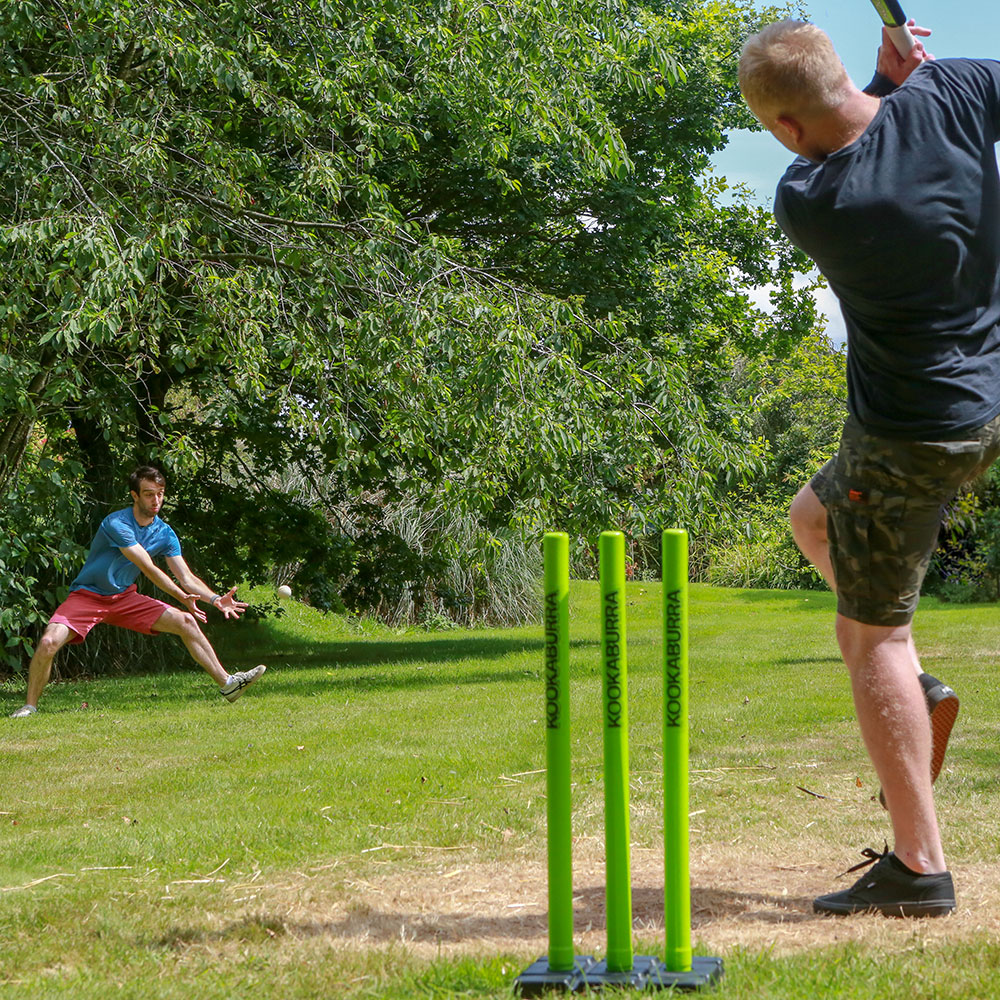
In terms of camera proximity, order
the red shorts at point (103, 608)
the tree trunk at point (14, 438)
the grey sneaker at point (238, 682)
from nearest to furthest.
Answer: the grey sneaker at point (238, 682) < the red shorts at point (103, 608) < the tree trunk at point (14, 438)

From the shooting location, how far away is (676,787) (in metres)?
2.83

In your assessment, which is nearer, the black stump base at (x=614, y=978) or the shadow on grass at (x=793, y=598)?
the black stump base at (x=614, y=978)

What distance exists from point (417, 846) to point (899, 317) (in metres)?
2.57

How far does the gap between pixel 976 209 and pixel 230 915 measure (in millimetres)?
2895

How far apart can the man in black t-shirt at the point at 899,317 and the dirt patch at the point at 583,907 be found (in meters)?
→ 0.18

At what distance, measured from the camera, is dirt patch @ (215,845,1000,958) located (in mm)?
3316

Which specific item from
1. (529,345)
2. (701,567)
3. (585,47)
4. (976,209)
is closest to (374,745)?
(529,345)

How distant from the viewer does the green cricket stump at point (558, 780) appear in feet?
9.37

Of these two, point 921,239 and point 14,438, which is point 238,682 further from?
point 921,239

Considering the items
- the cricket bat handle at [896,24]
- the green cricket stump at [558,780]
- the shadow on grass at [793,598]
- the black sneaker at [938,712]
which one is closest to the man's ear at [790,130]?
the cricket bat handle at [896,24]

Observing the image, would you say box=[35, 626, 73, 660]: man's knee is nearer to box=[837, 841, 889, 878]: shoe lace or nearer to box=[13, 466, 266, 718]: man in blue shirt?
box=[13, 466, 266, 718]: man in blue shirt

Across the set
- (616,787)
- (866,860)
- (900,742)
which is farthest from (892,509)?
(866,860)

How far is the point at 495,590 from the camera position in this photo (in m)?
21.4

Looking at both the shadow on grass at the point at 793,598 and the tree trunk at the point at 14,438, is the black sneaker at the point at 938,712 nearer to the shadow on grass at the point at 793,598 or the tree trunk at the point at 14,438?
the tree trunk at the point at 14,438
